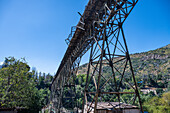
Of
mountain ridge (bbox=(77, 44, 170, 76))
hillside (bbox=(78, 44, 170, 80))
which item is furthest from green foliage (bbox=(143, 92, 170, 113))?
mountain ridge (bbox=(77, 44, 170, 76))

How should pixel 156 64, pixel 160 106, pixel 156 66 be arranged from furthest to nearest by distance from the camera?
pixel 156 64 → pixel 156 66 → pixel 160 106

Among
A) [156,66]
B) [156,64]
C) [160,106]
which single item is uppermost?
[156,64]

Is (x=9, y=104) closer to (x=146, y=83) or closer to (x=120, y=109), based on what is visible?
(x=120, y=109)

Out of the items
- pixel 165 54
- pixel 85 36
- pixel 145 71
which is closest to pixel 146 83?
pixel 145 71

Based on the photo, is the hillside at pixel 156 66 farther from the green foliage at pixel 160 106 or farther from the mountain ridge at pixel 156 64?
the green foliage at pixel 160 106

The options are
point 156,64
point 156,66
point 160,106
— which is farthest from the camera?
point 156,64

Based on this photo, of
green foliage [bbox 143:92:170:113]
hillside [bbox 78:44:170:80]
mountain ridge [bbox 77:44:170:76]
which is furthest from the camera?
mountain ridge [bbox 77:44:170:76]

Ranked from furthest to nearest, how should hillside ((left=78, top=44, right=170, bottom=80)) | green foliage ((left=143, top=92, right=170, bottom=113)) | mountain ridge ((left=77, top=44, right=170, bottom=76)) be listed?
mountain ridge ((left=77, top=44, right=170, bottom=76)) < hillside ((left=78, top=44, right=170, bottom=80)) < green foliage ((left=143, top=92, right=170, bottom=113))

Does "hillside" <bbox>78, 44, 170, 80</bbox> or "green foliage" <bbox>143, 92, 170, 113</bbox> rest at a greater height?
"hillside" <bbox>78, 44, 170, 80</bbox>

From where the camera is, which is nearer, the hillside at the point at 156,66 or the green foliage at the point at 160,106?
the green foliage at the point at 160,106

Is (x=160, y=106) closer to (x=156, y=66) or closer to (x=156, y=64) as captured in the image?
(x=156, y=66)

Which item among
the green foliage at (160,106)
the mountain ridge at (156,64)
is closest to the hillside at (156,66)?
the mountain ridge at (156,64)

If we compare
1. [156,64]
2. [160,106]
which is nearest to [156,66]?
[156,64]

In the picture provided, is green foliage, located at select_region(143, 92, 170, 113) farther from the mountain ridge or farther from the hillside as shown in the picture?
the mountain ridge
